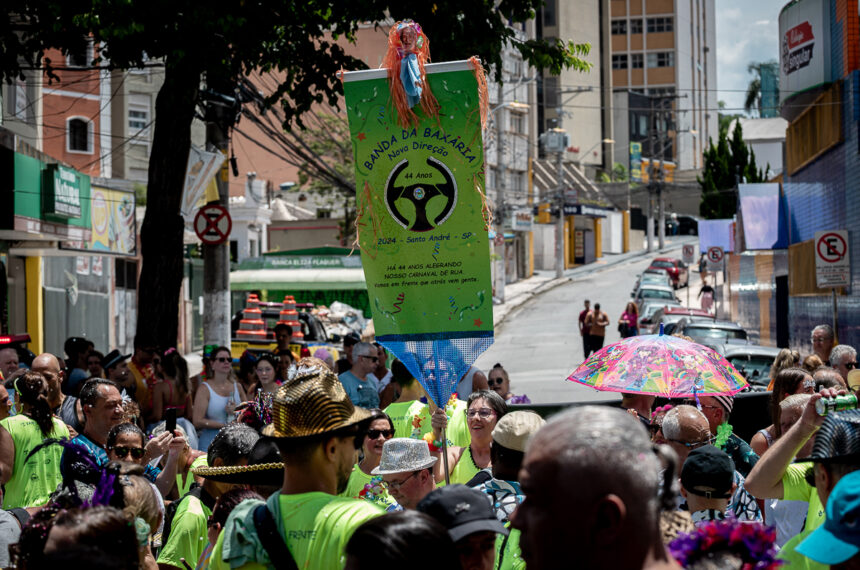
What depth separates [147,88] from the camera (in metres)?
38.9

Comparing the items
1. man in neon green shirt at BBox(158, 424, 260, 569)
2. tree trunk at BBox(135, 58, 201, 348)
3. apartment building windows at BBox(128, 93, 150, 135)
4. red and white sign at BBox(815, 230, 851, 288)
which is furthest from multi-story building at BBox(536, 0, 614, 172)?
man in neon green shirt at BBox(158, 424, 260, 569)

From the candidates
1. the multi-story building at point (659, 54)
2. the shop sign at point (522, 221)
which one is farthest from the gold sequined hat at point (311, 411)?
the multi-story building at point (659, 54)

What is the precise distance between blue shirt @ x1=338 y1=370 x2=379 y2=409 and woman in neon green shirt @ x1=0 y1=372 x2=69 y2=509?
12.6 feet

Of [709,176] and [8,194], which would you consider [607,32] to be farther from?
[8,194]

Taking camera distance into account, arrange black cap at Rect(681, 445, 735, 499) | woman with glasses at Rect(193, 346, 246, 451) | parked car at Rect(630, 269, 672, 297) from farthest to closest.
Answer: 1. parked car at Rect(630, 269, 672, 297)
2. woman with glasses at Rect(193, 346, 246, 451)
3. black cap at Rect(681, 445, 735, 499)

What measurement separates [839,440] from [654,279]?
159ft

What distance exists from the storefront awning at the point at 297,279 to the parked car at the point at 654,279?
18346 millimetres

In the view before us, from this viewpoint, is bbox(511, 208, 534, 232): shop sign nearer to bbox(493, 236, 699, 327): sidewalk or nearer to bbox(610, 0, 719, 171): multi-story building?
bbox(493, 236, 699, 327): sidewalk

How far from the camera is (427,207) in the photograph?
20.6 feet

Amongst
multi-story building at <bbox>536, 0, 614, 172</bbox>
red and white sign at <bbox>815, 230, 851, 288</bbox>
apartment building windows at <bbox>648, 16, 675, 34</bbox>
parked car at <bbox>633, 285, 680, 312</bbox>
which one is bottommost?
parked car at <bbox>633, 285, 680, 312</bbox>

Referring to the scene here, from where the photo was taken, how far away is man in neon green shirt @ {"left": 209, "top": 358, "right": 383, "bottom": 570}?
3.79 meters

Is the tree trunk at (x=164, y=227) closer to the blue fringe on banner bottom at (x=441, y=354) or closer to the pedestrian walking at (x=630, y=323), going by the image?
the blue fringe on banner bottom at (x=441, y=354)

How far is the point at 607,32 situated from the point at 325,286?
68.9 metres

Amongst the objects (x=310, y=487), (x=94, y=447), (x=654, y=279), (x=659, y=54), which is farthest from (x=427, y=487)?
(x=659, y=54)
